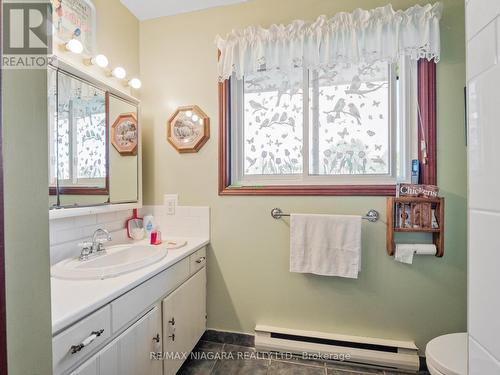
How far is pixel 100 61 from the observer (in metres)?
1.50

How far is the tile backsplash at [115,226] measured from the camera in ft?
4.27

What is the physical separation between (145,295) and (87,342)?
→ 317mm

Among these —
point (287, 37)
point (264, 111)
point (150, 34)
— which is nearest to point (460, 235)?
point (264, 111)

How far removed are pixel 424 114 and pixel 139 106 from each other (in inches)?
73.7

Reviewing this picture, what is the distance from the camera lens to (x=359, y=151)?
1.69 meters

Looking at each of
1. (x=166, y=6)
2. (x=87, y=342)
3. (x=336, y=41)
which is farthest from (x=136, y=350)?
(x=166, y=6)

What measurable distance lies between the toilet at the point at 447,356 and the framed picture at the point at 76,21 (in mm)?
2400

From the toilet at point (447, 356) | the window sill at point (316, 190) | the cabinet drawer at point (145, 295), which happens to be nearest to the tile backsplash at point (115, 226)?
the window sill at point (316, 190)

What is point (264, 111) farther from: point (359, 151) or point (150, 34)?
point (150, 34)

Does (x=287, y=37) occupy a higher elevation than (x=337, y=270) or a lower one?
higher

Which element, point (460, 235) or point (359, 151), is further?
point (359, 151)

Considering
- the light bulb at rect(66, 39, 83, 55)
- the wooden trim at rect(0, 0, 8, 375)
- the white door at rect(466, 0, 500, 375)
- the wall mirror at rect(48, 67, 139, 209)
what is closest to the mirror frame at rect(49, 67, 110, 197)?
the wall mirror at rect(48, 67, 139, 209)

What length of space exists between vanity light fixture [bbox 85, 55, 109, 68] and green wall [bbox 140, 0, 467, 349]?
0.42m

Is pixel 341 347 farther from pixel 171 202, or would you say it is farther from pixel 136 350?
pixel 171 202
